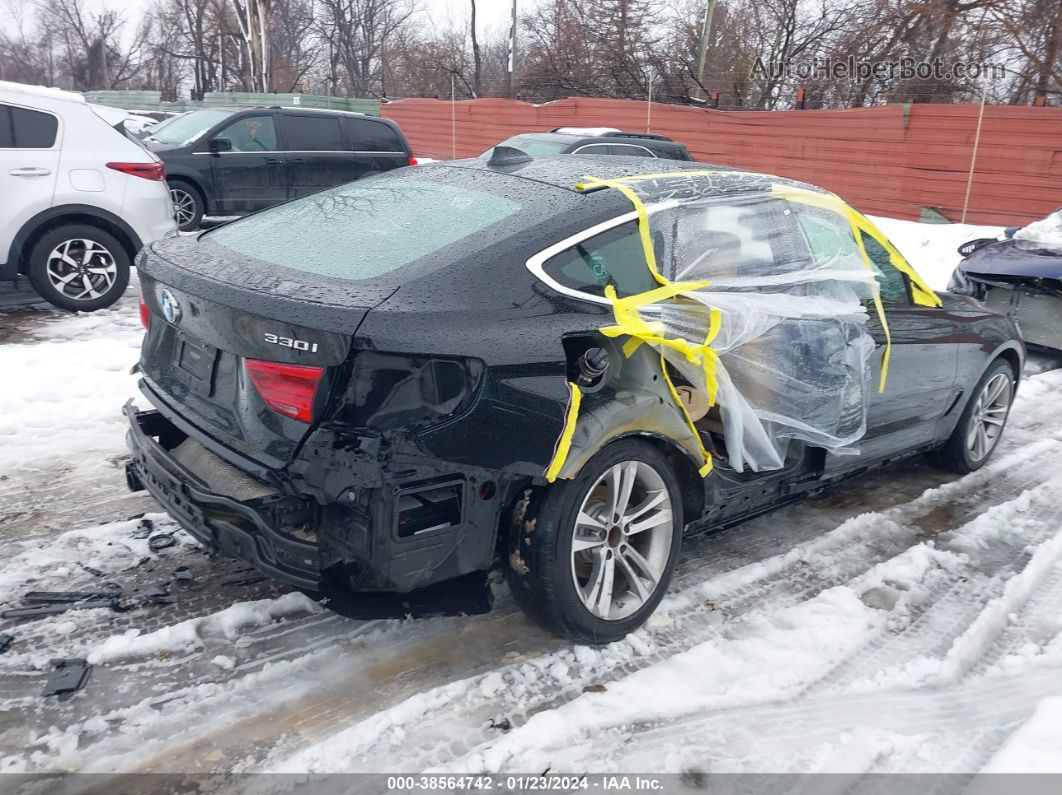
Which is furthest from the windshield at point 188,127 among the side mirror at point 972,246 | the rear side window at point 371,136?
the side mirror at point 972,246

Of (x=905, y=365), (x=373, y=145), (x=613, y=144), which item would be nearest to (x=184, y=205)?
(x=373, y=145)

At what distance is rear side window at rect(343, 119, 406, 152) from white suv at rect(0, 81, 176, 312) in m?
4.43

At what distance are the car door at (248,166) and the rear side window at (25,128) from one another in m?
3.63

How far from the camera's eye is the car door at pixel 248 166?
10.5m

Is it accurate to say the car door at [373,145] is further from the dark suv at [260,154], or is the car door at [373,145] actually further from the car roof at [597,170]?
the car roof at [597,170]

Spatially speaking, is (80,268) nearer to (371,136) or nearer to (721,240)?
(371,136)

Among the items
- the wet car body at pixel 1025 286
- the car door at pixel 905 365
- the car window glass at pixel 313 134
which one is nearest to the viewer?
the car door at pixel 905 365

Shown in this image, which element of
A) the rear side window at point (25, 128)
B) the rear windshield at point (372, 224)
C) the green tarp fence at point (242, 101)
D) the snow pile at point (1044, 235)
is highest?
the green tarp fence at point (242, 101)

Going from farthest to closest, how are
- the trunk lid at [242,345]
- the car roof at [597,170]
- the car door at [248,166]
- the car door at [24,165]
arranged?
the car door at [248,166]
the car door at [24,165]
the car roof at [597,170]
the trunk lid at [242,345]

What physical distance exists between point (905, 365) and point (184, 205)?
8.88 m

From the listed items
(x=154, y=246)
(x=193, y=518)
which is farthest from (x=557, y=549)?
(x=154, y=246)

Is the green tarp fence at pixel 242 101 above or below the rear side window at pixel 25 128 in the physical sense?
above

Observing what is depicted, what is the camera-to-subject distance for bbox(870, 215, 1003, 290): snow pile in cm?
1155

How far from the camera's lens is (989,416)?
5.30 meters
